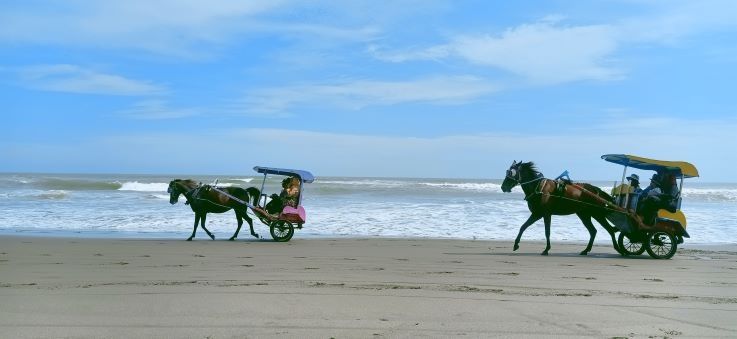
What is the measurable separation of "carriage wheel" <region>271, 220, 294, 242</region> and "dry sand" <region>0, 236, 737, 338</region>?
2252 millimetres

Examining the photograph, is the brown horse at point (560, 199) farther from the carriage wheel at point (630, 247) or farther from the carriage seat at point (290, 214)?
the carriage seat at point (290, 214)

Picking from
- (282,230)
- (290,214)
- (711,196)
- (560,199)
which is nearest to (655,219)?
(560,199)

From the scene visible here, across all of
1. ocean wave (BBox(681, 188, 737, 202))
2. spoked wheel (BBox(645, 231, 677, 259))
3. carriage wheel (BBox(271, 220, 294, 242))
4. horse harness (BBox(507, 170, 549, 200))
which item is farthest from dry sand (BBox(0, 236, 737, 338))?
ocean wave (BBox(681, 188, 737, 202))

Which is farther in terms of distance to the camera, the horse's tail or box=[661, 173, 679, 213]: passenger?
the horse's tail

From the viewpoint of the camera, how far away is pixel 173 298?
6.57 metres

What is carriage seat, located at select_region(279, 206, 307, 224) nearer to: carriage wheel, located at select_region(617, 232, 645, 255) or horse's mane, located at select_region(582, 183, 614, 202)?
horse's mane, located at select_region(582, 183, 614, 202)

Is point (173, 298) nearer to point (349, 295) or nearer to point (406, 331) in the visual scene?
point (349, 295)

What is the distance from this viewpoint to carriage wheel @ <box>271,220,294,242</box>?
568 inches

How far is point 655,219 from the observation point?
11781 mm

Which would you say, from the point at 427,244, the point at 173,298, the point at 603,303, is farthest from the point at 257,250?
the point at 603,303

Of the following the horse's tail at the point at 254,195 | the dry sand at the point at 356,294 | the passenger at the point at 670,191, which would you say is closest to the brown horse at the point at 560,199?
the dry sand at the point at 356,294

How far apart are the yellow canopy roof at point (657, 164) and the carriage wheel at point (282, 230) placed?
20.9ft

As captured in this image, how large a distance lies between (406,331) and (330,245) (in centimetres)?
831

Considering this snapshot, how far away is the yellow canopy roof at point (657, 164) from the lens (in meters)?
11.8
